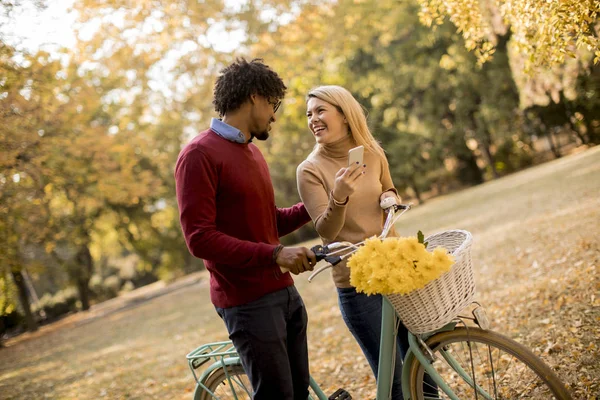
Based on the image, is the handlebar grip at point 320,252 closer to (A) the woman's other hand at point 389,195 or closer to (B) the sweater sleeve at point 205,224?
(B) the sweater sleeve at point 205,224

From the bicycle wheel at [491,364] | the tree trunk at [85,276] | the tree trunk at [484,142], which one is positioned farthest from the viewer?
the tree trunk at [484,142]

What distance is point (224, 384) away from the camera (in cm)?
297

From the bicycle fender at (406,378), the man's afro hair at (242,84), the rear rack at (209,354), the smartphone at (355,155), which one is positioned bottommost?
the bicycle fender at (406,378)

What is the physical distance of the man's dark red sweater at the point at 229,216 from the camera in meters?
2.27

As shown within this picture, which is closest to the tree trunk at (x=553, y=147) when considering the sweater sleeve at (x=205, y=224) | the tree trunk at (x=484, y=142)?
the tree trunk at (x=484, y=142)

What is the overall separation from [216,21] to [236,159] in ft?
51.0

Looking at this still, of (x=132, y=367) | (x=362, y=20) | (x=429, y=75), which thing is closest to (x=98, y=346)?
(x=132, y=367)

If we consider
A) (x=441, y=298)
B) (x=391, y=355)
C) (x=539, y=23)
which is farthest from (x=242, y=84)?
(x=539, y=23)

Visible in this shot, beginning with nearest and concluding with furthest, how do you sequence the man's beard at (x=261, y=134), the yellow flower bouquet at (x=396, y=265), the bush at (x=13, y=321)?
the yellow flower bouquet at (x=396, y=265) < the man's beard at (x=261, y=134) < the bush at (x=13, y=321)

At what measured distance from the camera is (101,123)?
21500 millimetres

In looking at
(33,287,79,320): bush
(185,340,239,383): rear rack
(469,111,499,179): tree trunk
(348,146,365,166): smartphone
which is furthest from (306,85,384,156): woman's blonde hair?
(469,111,499,179): tree trunk

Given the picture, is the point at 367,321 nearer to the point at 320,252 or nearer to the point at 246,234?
the point at 320,252

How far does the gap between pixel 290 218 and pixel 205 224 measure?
0.79m

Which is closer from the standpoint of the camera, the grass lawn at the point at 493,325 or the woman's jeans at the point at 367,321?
the woman's jeans at the point at 367,321
